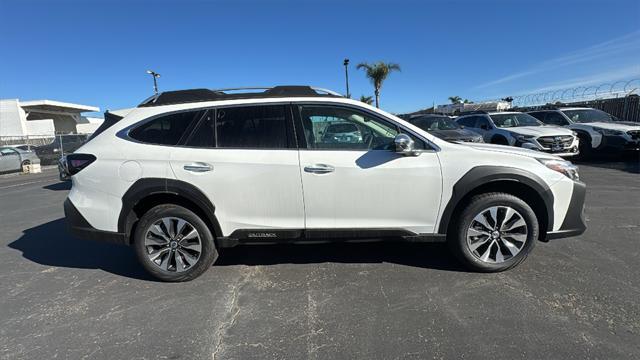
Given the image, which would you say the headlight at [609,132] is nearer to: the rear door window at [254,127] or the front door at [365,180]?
the front door at [365,180]

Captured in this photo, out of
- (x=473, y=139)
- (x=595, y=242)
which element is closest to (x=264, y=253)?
(x=595, y=242)

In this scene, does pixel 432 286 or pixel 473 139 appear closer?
pixel 432 286

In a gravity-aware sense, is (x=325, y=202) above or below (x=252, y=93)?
below

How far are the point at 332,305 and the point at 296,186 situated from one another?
1.12 metres

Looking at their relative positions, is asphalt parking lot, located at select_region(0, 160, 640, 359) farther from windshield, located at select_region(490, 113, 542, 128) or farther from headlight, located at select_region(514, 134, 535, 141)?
windshield, located at select_region(490, 113, 542, 128)

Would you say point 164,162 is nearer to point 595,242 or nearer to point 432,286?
point 432,286

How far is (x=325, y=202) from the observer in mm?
3604

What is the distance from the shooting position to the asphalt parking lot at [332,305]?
2.69 metres

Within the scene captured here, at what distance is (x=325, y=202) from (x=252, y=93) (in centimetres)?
141

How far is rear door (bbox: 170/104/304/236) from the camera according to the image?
11.7 ft

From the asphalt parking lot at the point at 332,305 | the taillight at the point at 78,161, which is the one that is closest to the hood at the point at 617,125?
the asphalt parking lot at the point at 332,305

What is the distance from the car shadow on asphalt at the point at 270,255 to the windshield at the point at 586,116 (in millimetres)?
11762

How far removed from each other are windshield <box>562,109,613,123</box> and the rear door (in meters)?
13.3

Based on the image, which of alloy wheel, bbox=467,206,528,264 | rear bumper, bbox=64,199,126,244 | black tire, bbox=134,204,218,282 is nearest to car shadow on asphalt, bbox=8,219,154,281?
black tire, bbox=134,204,218,282
